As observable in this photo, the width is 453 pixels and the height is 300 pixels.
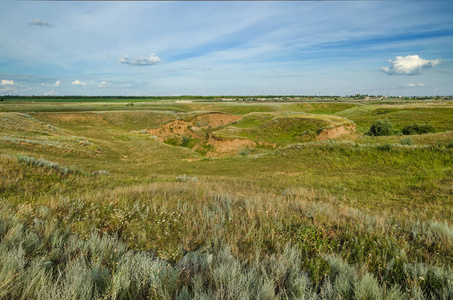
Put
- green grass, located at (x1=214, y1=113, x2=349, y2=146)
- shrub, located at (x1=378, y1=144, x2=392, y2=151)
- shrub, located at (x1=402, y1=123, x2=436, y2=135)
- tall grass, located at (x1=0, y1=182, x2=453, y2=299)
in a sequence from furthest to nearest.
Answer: green grass, located at (x1=214, y1=113, x2=349, y2=146)
shrub, located at (x1=402, y1=123, x2=436, y2=135)
shrub, located at (x1=378, y1=144, x2=392, y2=151)
tall grass, located at (x1=0, y1=182, x2=453, y2=299)

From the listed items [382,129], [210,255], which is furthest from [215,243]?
[382,129]

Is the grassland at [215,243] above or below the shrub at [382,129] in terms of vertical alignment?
above

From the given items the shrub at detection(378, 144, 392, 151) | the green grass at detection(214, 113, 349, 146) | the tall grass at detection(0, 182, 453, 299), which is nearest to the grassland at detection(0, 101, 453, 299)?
the tall grass at detection(0, 182, 453, 299)

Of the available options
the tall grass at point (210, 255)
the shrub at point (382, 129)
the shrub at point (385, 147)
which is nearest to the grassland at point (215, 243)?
the tall grass at point (210, 255)

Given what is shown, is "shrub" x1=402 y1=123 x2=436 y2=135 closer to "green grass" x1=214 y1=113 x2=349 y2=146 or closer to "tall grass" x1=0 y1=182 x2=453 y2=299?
"green grass" x1=214 y1=113 x2=349 y2=146

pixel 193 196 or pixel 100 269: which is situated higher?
pixel 100 269

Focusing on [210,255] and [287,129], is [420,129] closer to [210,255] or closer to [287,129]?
[287,129]

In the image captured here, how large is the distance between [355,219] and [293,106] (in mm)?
96396

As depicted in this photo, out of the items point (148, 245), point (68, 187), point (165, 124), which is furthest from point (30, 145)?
point (165, 124)

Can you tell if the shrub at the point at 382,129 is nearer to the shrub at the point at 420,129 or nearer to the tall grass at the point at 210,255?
the shrub at the point at 420,129

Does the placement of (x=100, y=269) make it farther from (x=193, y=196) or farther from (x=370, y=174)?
(x=370, y=174)

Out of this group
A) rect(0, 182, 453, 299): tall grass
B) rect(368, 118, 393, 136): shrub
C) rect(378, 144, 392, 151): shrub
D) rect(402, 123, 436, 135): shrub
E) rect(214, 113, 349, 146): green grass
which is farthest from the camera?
rect(214, 113, 349, 146): green grass

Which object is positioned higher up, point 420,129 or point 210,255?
point 210,255

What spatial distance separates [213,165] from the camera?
19750mm
